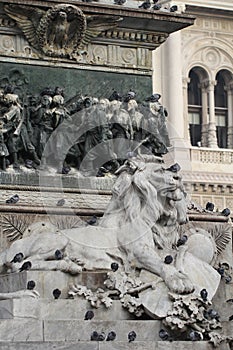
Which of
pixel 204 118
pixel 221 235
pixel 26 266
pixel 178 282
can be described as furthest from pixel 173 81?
pixel 178 282

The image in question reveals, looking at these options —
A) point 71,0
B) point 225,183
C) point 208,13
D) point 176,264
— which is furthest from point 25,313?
point 208,13

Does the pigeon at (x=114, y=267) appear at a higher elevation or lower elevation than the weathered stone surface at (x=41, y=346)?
higher

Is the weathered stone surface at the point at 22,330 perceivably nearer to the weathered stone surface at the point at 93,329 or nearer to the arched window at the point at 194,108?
the weathered stone surface at the point at 93,329

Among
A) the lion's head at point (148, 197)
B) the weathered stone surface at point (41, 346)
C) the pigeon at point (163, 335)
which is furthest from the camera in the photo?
the lion's head at point (148, 197)

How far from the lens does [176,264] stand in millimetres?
20094

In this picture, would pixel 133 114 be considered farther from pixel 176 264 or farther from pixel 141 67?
pixel 176 264

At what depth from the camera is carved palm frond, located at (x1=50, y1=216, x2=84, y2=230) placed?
21922 millimetres

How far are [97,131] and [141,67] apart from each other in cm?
144

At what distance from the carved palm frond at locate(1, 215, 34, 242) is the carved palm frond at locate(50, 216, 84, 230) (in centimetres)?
37

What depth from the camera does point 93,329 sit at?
18719 mm

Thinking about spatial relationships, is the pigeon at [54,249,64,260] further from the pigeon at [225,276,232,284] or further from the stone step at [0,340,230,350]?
the pigeon at [225,276,232,284]

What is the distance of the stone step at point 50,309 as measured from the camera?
62.0 feet

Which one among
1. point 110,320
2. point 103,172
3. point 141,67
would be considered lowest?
point 110,320

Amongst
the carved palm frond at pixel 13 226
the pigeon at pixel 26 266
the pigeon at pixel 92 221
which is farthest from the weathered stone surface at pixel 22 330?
the carved palm frond at pixel 13 226
